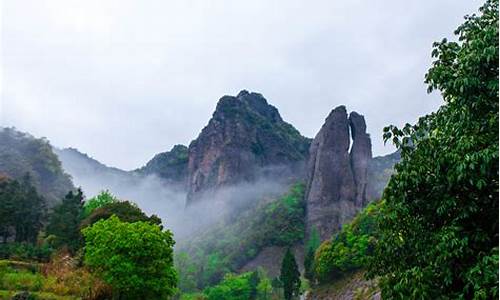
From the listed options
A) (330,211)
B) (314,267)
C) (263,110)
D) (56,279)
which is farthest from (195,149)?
(56,279)

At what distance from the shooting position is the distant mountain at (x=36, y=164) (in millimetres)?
90000

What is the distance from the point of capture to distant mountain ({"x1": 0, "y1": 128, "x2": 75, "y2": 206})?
90000 millimetres

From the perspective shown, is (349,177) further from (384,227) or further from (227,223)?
(384,227)

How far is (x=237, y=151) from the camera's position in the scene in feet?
478

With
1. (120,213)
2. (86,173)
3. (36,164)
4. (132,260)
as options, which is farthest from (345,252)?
(86,173)

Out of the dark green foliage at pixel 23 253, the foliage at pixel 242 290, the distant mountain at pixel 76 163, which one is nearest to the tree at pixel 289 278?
the foliage at pixel 242 290

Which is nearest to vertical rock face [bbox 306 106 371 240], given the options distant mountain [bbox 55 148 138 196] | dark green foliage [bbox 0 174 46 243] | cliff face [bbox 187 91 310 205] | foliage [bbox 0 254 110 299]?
cliff face [bbox 187 91 310 205]

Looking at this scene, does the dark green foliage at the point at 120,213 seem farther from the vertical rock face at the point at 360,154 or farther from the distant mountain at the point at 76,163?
the distant mountain at the point at 76,163

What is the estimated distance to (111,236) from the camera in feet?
90.3

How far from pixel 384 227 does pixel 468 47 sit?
432cm

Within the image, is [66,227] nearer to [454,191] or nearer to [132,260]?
[132,260]

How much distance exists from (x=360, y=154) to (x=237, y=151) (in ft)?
120

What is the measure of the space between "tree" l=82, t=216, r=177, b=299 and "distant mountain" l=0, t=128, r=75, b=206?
203ft

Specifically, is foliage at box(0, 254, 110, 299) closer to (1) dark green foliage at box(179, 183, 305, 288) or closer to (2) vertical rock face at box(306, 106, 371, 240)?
(1) dark green foliage at box(179, 183, 305, 288)
